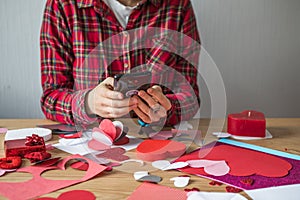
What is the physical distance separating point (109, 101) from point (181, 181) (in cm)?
28

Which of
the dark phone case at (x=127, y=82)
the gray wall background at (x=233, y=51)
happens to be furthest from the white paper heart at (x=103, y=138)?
the gray wall background at (x=233, y=51)

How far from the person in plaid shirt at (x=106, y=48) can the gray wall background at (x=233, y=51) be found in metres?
0.34

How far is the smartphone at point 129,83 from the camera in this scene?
2.53 ft

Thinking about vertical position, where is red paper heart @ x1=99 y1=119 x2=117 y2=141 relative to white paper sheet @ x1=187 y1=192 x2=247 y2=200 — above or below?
above

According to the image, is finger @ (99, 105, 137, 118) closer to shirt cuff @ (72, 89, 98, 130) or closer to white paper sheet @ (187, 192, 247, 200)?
shirt cuff @ (72, 89, 98, 130)

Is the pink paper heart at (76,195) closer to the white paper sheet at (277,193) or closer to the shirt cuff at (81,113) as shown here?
the white paper sheet at (277,193)

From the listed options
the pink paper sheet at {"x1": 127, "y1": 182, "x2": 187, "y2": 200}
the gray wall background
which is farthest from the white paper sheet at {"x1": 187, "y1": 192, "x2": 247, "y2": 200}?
the gray wall background

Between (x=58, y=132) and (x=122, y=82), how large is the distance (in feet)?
0.68

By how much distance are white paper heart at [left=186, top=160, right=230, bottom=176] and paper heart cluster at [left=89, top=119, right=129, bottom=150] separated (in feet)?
0.58

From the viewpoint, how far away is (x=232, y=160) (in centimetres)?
67

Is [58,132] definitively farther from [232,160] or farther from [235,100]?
[235,100]

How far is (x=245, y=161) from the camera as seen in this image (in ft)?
2.19

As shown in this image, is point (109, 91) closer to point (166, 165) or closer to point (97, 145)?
point (97, 145)

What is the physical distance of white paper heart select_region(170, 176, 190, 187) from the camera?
570 mm
